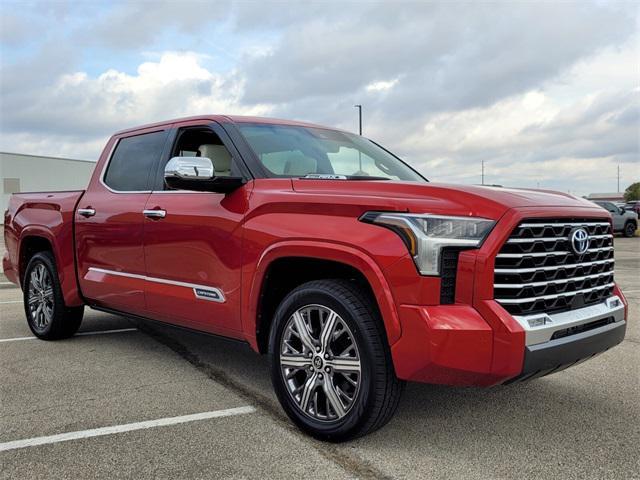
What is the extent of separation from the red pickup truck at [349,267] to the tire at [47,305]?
1.08 metres

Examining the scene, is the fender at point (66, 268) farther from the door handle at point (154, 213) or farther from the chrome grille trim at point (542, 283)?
the chrome grille trim at point (542, 283)

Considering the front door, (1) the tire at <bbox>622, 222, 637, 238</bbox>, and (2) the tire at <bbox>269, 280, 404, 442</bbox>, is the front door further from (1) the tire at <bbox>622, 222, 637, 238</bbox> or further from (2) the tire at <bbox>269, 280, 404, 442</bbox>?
(1) the tire at <bbox>622, 222, 637, 238</bbox>

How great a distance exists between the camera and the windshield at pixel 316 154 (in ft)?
13.3

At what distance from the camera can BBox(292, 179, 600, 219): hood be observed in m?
2.95

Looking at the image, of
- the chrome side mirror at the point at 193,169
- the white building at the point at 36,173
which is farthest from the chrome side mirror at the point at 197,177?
the white building at the point at 36,173

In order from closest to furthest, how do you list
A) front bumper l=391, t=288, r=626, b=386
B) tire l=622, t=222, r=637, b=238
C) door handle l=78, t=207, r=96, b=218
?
front bumper l=391, t=288, r=626, b=386
door handle l=78, t=207, r=96, b=218
tire l=622, t=222, r=637, b=238

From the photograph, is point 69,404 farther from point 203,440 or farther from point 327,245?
point 327,245

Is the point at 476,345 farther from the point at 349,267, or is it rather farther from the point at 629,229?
the point at 629,229

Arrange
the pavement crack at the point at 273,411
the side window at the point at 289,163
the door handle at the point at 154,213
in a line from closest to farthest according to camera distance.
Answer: the pavement crack at the point at 273,411, the side window at the point at 289,163, the door handle at the point at 154,213

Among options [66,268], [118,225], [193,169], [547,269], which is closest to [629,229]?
[66,268]

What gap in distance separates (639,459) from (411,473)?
3.89 ft

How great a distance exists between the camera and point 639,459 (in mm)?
3070

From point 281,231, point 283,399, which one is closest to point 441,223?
point 281,231

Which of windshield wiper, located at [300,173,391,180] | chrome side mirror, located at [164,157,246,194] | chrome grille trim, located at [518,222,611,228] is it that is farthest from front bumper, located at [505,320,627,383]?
chrome side mirror, located at [164,157,246,194]
